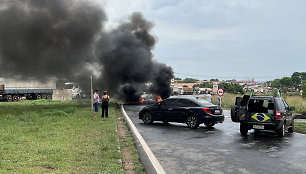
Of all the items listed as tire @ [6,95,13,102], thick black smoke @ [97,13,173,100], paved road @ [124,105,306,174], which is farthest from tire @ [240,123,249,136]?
tire @ [6,95,13,102]

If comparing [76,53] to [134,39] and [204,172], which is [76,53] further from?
[204,172]

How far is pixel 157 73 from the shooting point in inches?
1497

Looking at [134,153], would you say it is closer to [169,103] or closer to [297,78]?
[169,103]

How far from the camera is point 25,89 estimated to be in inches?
1815

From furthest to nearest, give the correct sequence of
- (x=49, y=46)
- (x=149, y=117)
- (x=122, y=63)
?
(x=122, y=63) < (x=49, y=46) < (x=149, y=117)

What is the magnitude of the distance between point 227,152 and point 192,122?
18.4 ft

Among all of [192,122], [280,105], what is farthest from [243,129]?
[192,122]

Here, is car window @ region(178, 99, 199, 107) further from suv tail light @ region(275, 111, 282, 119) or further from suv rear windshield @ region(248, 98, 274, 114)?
suv tail light @ region(275, 111, 282, 119)

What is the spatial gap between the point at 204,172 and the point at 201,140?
4.21m

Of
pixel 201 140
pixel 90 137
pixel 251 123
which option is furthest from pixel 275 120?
pixel 90 137

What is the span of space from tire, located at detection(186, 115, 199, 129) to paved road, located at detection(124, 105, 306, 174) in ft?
6.00

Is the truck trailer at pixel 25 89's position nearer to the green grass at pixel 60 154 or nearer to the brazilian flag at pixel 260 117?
the green grass at pixel 60 154

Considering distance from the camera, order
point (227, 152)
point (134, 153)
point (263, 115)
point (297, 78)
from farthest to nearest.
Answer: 1. point (297, 78)
2. point (263, 115)
3. point (227, 152)
4. point (134, 153)

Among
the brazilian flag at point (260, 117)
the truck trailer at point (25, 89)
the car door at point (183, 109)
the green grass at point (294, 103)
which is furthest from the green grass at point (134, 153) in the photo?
the truck trailer at point (25, 89)
